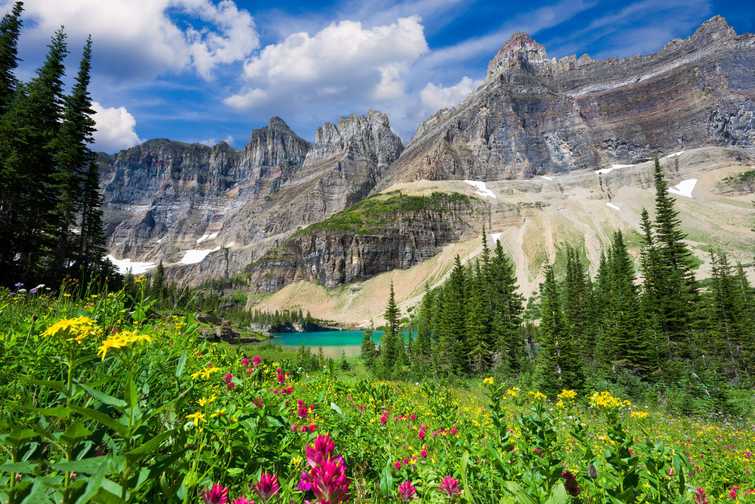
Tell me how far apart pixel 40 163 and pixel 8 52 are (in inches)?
348

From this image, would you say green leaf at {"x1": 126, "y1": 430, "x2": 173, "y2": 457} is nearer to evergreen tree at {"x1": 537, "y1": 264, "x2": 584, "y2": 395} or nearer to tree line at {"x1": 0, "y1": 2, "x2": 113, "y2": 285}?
tree line at {"x1": 0, "y1": 2, "x2": 113, "y2": 285}

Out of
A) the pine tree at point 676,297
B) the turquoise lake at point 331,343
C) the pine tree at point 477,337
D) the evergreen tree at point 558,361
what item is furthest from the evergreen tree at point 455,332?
the turquoise lake at point 331,343

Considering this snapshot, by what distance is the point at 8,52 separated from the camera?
91.9ft

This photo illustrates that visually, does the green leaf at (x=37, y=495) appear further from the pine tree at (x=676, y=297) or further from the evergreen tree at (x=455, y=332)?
the pine tree at (x=676, y=297)

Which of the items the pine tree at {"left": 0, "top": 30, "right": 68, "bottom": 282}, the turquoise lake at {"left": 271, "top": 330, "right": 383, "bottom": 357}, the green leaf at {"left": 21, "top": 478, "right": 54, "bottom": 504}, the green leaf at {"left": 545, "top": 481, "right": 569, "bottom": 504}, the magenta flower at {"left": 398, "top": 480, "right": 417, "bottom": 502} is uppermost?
the pine tree at {"left": 0, "top": 30, "right": 68, "bottom": 282}

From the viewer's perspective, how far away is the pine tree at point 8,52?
27.9 meters

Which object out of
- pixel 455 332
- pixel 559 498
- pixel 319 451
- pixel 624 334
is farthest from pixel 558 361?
pixel 319 451

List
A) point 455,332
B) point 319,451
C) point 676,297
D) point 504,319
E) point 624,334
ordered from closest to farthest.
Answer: point 319,451 → point 624,334 → point 676,297 → point 455,332 → point 504,319

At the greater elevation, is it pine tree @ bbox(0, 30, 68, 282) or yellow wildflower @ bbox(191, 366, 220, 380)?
pine tree @ bbox(0, 30, 68, 282)

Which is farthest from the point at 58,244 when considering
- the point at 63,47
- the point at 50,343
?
the point at 50,343

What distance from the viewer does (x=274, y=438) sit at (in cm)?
304

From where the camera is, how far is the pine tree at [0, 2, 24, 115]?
27.9 metres

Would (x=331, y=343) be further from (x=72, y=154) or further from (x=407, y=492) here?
(x=407, y=492)

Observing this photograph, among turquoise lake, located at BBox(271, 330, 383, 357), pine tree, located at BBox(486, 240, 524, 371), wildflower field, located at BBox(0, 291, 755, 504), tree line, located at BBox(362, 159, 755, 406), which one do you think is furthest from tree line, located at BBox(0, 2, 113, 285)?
turquoise lake, located at BBox(271, 330, 383, 357)
